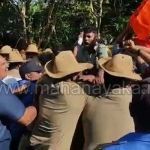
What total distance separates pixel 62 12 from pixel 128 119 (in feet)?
36.1

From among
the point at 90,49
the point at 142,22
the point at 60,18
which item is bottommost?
the point at 60,18

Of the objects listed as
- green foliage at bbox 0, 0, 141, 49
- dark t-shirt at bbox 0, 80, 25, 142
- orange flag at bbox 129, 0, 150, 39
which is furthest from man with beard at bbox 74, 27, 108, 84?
green foliage at bbox 0, 0, 141, 49

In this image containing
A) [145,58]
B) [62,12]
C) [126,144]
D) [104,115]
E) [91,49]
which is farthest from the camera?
[62,12]

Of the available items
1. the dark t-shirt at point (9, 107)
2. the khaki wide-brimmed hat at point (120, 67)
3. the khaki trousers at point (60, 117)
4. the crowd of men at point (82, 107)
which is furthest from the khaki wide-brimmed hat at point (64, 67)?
the dark t-shirt at point (9, 107)

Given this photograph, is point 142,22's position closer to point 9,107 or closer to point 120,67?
point 120,67

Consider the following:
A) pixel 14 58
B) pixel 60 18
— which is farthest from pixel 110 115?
pixel 60 18

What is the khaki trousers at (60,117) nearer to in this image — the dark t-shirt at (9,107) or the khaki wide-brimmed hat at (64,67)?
the khaki wide-brimmed hat at (64,67)

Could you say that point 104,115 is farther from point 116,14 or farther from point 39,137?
point 116,14

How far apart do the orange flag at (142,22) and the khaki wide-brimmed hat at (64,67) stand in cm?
192

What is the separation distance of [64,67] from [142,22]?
231 cm

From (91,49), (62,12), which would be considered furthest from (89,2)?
(91,49)

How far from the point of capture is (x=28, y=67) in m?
6.64

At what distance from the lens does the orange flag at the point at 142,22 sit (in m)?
7.34

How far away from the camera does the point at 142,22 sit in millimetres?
7441
